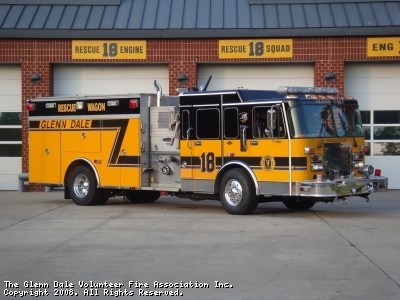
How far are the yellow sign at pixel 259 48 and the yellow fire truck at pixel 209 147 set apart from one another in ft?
17.3

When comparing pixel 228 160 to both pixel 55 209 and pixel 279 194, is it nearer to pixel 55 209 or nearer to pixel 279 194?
pixel 279 194

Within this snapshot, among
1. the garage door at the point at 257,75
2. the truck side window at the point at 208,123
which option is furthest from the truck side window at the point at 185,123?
the garage door at the point at 257,75

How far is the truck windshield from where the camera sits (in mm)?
14102

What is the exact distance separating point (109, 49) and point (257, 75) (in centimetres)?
456

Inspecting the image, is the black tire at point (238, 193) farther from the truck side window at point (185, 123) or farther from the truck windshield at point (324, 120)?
the truck windshield at point (324, 120)

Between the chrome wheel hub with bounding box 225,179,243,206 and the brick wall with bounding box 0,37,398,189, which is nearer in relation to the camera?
the chrome wheel hub with bounding box 225,179,243,206

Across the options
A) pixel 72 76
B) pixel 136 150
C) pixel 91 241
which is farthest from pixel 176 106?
pixel 72 76

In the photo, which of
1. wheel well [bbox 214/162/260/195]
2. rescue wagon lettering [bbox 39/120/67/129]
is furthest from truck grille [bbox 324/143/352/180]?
rescue wagon lettering [bbox 39/120/67/129]

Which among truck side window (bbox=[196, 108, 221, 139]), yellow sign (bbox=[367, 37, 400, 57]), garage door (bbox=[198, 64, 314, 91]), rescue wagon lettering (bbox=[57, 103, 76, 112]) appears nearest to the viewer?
truck side window (bbox=[196, 108, 221, 139])

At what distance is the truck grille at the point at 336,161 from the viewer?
46.9 ft

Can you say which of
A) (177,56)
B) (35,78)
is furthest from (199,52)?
(35,78)

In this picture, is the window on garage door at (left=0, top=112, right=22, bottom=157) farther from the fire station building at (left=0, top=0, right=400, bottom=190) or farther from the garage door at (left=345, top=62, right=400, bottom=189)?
the garage door at (left=345, top=62, right=400, bottom=189)

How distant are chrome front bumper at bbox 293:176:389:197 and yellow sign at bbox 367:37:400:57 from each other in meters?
7.83

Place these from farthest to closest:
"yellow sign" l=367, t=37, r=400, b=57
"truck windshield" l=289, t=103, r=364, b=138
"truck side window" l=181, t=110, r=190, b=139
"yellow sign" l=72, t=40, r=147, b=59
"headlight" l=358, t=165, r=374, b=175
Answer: "yellow sign" l=72, t=40, r=147, b=59 → "yellow sign" l=367, t=37, r=400, b=57 → "truck side window" l=181, t=110, r=190, b=139 → "headlight" l=358, t=165, r=374, b=175 → "truck windshield" l=289, t=103, r=364, b=138
